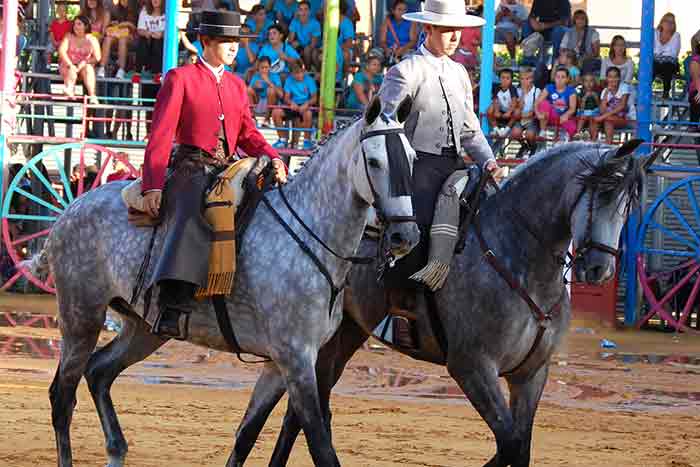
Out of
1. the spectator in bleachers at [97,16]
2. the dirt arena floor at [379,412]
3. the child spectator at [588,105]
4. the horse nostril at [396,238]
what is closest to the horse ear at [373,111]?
the horse nostril at [396,238]

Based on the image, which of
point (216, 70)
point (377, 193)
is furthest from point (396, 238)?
point (216, 70)

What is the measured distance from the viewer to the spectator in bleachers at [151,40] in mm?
20109

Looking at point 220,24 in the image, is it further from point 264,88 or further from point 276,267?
point 264,88

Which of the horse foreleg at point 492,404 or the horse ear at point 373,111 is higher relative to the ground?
the horse ear at point 373,111

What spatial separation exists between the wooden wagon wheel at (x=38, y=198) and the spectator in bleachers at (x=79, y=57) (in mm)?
852

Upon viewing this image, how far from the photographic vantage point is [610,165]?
717 centimetres

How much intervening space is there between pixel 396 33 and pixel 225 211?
1301 centimetres

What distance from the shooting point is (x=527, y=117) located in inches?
709

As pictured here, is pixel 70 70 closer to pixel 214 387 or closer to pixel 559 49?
pixel 559 49

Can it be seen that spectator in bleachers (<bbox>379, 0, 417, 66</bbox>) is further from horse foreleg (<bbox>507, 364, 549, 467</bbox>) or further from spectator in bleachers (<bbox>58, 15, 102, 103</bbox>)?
horse foreleg (<bbox>507, 364, 549, 467</bbox>)

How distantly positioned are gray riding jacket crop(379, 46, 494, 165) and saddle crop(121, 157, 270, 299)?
2.86 ft

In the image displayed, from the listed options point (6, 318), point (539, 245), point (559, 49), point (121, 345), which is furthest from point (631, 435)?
point (559, 49)

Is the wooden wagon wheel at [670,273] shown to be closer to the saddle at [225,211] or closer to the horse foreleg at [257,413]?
the horse foreleg at [257,413]

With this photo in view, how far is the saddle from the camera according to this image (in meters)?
6.91
